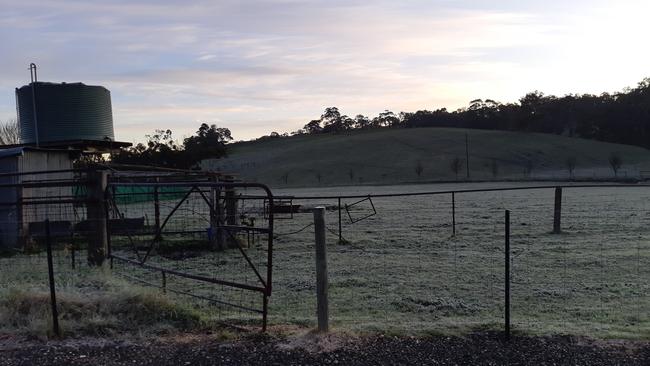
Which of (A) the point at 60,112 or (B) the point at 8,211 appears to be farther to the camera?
(A) the point at 60,112

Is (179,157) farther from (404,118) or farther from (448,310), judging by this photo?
(404,118)

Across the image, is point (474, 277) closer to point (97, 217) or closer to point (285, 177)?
point (97, 217)

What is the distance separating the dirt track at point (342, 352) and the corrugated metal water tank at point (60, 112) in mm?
20979

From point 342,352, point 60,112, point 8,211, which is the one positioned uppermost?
point 60,112

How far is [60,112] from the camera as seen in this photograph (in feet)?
82.2

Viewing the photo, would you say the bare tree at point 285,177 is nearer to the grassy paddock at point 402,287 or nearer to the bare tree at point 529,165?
the bare tree at point 529,165

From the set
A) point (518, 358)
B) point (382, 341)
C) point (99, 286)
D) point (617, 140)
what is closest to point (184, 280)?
point (99, 286)

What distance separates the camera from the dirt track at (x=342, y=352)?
538 cm

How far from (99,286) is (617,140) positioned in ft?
461

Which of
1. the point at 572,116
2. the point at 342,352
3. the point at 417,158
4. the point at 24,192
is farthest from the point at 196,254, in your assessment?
the point at 572,116

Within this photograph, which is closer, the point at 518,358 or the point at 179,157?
the point at 518,358

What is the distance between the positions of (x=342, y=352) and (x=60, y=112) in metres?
22.8

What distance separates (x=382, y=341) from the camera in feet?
19.2

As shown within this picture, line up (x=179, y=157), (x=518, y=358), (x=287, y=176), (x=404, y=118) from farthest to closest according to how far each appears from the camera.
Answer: (x=404, y=118) → (x=287, y=176) → (x=179, y=157) → (x=518, y=358)
